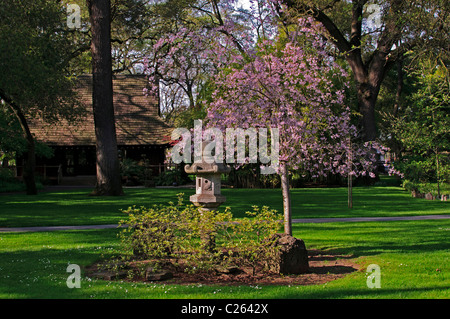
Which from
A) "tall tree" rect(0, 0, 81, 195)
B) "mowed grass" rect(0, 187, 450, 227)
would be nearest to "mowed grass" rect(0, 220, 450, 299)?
"mowed grass" rect(0, 187, 450, 227)

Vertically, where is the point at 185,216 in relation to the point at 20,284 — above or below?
above

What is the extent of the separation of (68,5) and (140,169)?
1187 centimetres

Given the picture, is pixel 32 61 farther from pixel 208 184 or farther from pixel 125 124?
pixel 125 124

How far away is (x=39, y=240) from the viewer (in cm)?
1173

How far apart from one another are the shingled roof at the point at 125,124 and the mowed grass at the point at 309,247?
2289 centimetres

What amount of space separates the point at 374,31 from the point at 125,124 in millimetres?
22150

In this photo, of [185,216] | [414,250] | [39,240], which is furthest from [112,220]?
[414,250]

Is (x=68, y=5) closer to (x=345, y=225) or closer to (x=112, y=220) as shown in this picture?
(x=112, y=220)

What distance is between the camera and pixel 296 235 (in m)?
12.2

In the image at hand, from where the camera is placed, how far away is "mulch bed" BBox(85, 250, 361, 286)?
7.80 meters

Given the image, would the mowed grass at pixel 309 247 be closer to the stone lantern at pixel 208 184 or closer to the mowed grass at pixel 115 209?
the stone lantern at pixel 208 184

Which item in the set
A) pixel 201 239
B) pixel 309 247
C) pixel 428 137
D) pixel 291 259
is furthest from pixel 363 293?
pixel 428 137

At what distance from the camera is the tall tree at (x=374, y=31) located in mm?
12453

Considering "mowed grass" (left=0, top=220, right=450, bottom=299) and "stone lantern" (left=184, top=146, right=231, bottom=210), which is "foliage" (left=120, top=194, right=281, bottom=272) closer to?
"stone lantern" (left=184, top=146, right=231, bottom=210)
